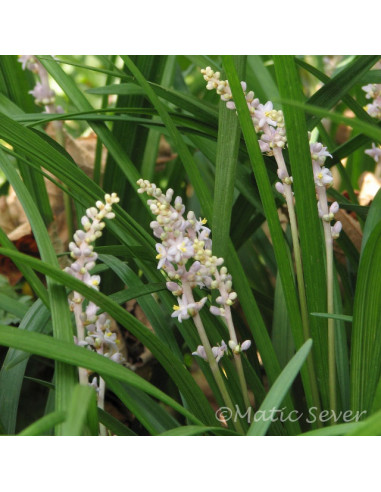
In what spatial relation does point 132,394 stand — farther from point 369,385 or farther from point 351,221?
point 351,221

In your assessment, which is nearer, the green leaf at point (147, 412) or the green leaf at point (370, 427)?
the green leaf at point (370, 427)

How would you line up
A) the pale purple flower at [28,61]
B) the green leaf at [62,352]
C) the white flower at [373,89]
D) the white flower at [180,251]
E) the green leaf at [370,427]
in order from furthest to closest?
the pale purple flower at [28,61], the white flower at [373,89], the white flower at [180,251], the green leaf at [62,352], the green leaf at [370,427]

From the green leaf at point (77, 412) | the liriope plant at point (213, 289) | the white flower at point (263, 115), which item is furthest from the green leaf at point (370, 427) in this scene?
the white flower at point (263, 115)

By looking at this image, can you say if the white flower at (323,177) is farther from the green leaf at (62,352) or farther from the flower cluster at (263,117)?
the green leaf at (62,352)

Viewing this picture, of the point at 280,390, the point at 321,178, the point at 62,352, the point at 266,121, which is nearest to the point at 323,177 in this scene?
the point at 321,178

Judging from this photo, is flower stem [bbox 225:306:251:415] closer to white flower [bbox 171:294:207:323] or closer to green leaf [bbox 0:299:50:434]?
white flower [bbox 171:294:207:323]

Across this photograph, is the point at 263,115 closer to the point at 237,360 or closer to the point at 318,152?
the point at 318,152

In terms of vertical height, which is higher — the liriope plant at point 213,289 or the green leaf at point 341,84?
the green leaf at point 341,84
